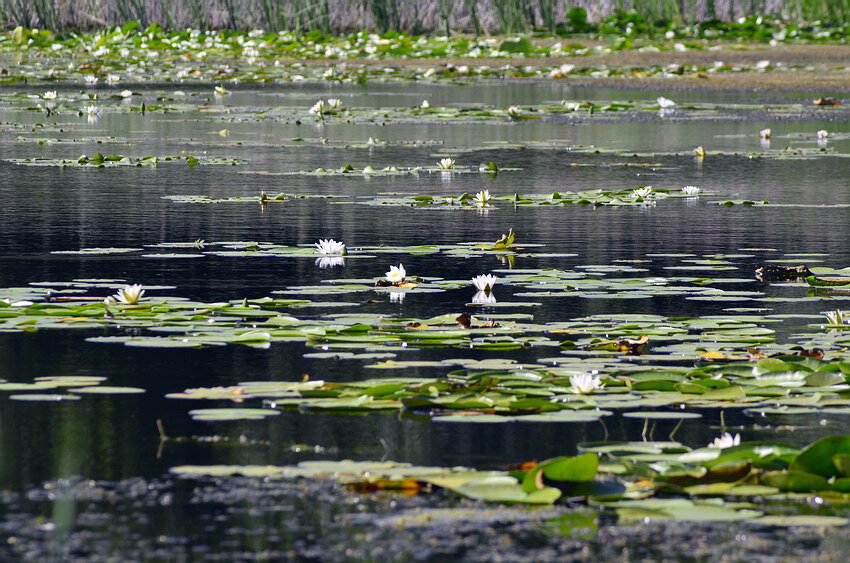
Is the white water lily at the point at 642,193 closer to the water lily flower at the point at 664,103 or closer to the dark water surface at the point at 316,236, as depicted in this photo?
the dark water surface at the point at 316,236

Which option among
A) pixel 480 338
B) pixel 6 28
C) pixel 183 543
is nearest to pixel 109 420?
pixel 183 543

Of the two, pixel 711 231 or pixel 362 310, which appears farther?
pixel 711 231

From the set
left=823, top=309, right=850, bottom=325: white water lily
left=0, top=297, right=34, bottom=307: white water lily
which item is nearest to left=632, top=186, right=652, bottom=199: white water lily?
left=823, top=309, right=850, bottom=325: white water lily

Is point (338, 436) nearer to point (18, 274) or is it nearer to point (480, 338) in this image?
point (480, 338)

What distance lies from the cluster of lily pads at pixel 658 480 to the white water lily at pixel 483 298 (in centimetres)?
239

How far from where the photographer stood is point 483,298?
6.43m

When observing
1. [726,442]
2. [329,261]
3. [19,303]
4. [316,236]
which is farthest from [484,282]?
[726,442]

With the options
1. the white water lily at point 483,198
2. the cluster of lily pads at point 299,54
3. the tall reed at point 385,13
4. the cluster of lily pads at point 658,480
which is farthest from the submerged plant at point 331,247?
the tall reed at point 385,13

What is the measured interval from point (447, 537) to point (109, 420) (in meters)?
1.32

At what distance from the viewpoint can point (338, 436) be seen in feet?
14.0

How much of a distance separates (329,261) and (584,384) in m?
3.00

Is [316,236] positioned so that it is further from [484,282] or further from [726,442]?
[726,442]

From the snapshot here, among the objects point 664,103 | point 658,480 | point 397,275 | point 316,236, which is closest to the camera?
point 658,480

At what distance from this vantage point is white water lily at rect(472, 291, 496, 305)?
6.34 meters
